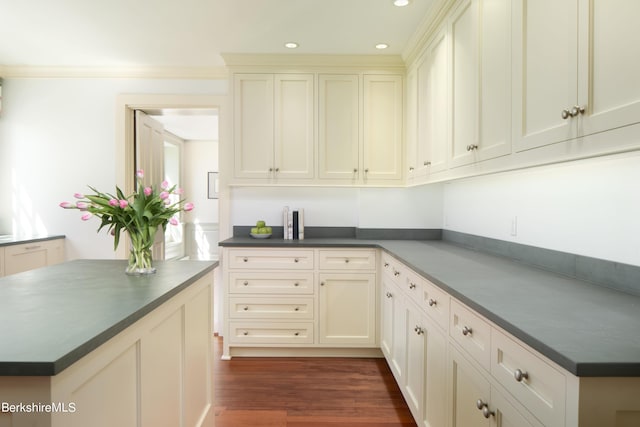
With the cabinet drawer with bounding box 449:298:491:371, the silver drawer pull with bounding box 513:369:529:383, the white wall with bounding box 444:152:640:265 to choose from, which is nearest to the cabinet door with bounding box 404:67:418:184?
the white wall with bounding box 444:152:640:265

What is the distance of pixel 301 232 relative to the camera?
3.47m

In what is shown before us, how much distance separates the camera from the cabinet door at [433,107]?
2350mm

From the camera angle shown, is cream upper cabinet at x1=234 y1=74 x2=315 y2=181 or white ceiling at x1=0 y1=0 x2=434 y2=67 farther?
cream upper cabinet at x1=234 y1=74 x2=315 y2=181

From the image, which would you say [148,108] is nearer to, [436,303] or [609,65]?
[436,303]

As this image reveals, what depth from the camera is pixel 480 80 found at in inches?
72.4

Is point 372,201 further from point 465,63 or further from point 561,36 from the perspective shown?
point 561,36

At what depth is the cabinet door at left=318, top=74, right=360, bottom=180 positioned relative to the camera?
3.29m

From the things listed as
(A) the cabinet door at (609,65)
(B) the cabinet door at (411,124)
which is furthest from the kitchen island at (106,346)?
(B) the cabinet door at (411,124)

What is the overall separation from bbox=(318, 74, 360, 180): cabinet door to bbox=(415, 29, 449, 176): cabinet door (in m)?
0.61

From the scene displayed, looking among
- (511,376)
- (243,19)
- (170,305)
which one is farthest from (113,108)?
(511,376)

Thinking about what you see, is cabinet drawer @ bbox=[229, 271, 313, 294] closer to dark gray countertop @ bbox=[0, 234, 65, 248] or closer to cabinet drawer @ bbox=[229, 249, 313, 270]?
cabinet drawer @ bbox=[229, 249, 313, 270]

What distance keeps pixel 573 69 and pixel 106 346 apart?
1.60 meters

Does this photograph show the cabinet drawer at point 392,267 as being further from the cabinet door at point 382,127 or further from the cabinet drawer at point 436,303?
the cabinet door at point 382,127

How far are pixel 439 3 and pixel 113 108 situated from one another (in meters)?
3.04
